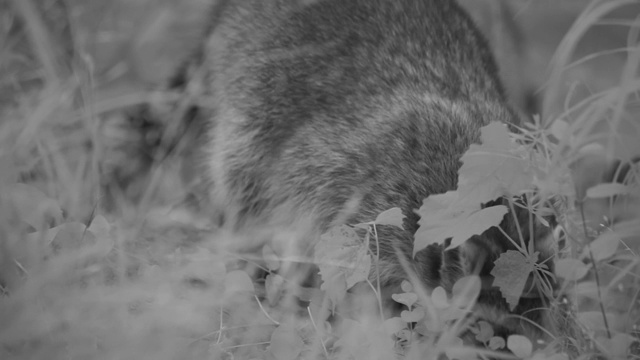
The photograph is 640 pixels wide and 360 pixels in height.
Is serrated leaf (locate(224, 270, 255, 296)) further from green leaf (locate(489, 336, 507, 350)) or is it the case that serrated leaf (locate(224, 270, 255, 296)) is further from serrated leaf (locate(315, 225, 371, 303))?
green leaf (locate(489, 336, 507, 350))

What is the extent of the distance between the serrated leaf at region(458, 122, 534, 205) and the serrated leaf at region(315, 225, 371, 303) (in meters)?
0.41

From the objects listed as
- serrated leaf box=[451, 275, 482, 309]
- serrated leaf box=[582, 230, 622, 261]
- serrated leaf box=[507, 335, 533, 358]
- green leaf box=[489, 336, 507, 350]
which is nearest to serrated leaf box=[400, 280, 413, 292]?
serrated leaf box=[451, 275, 482, 309]

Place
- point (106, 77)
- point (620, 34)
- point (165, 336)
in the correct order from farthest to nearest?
1. point (106, 77)
2. point (620, 34)
3. point (165, 336)

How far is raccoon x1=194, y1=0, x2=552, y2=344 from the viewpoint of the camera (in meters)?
2.99

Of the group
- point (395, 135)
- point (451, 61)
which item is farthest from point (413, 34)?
point (395, 135)

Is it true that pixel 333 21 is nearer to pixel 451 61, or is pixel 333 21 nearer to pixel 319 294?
pixel 451 61

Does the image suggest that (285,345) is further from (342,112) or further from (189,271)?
(342,112)

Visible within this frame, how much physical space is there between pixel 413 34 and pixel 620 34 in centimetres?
111

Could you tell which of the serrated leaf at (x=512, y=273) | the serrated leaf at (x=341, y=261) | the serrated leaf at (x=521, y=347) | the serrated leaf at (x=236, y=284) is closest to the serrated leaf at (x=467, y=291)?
the serrated leaf at (x=512, y=273)

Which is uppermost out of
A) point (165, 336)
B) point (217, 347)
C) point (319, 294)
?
point (165, 336)

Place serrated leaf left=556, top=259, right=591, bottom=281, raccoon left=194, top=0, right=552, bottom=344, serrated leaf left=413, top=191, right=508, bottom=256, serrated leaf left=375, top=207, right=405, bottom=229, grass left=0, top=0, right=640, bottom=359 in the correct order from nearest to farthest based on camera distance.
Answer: grass left=0, top=0, right=640, bottom=359 < serrated leaf left=556, top=259, right=591, bottom=281 < serrated leaf left=413, top=191, right=508, bottom=256 < serrated leaf left=375, top=207, right=405, bottom=229 < raccoon left=194, top=0, right=552, bottom=344

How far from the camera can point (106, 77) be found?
410cm

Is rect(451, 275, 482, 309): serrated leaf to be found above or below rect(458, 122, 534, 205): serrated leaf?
below

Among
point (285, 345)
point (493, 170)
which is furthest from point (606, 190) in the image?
point (285, 345)
